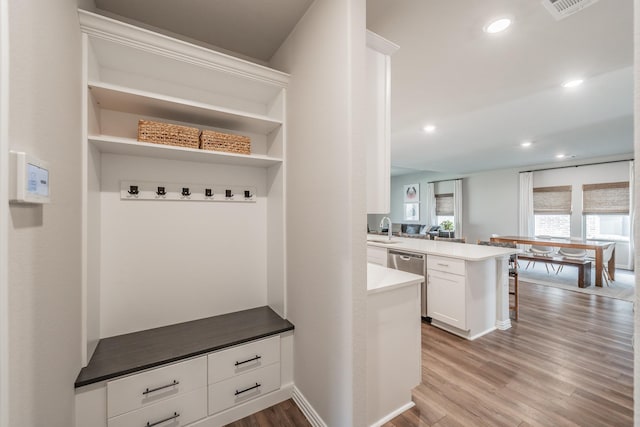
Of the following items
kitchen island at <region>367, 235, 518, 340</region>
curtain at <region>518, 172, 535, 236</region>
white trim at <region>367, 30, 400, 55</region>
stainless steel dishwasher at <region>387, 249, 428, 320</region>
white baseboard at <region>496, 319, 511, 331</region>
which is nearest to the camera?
white trim at <region>367, 30, 400, 55</region>

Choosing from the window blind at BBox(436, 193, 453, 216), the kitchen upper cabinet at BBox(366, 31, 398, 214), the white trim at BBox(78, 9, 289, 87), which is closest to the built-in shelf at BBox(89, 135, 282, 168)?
the white trim at BBox(78, 9, 289, 87)

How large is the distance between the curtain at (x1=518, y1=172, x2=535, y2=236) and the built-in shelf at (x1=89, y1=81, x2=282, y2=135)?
8.16m

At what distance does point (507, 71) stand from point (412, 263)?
7.26 feet

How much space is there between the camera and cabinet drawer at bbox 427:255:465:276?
2664 mm

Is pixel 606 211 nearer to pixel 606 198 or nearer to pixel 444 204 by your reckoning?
pixel 606 198

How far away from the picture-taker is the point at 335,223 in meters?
1.39

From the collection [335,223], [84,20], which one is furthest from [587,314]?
[84,20]

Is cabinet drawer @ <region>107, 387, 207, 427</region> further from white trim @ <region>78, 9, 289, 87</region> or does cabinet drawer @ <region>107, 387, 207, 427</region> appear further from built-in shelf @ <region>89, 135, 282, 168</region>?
white trim @ <region>78, 9, 289, 87</region>

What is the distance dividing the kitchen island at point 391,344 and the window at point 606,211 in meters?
7.67

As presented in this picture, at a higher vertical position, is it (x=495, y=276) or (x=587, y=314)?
(x=495, y=276)

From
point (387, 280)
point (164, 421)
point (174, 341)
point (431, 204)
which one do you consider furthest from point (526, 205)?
point (164, 421)

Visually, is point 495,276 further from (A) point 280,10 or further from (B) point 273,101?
(A) point 280,10

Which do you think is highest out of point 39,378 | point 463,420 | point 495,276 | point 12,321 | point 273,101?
point 273,101

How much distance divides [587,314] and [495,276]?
1705mm
